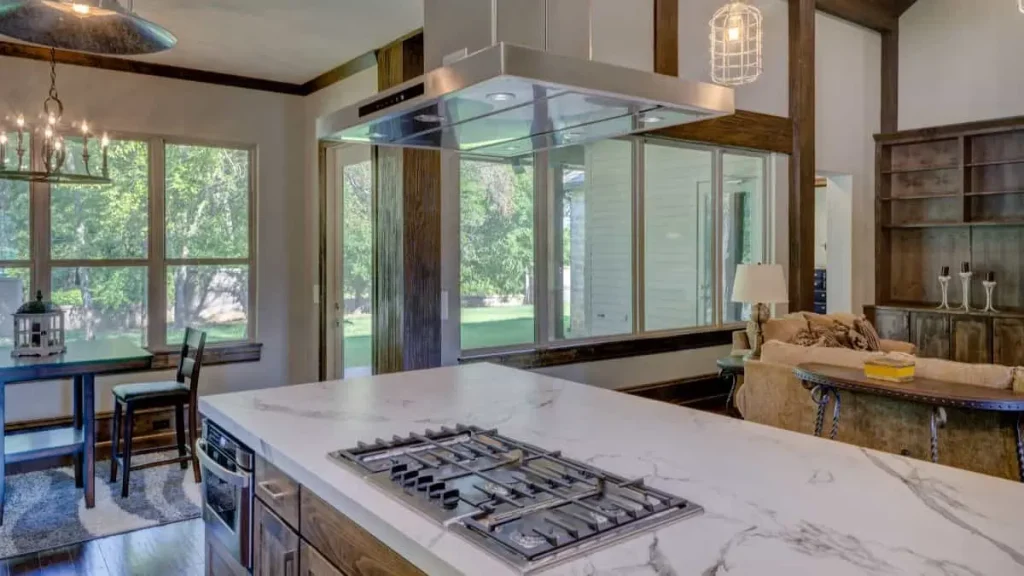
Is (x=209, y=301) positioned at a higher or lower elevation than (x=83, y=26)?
lower

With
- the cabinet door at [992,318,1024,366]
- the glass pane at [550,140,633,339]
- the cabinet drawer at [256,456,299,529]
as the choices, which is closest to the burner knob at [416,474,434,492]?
the cabinet drawer at [256,456,299,529]

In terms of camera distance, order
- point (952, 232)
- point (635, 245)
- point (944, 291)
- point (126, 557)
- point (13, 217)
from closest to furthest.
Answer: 1. point (126, 557)
2. point (13, 217)
3. point (635, 245)
4. point (944, 291)
5. point (952, 232)

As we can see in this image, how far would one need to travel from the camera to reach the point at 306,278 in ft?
18.2

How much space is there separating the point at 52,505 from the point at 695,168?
5267mm

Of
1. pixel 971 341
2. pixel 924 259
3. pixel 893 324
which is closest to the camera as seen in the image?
pixel 971 341

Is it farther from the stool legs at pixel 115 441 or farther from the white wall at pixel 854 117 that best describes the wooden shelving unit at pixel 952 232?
the stool legs at pixel 115 441

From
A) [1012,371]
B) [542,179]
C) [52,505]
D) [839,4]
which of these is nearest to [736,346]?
[542,179]

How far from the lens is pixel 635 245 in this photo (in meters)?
5.62

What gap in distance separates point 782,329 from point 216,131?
14.9ft

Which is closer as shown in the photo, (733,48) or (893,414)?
(893,414)

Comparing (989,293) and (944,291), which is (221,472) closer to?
(989,293)

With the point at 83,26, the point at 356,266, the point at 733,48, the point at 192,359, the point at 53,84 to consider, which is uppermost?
the point at 733,48

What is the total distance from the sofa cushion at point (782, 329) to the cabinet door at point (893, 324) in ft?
9.14

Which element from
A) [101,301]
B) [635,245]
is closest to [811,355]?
[635,245]
